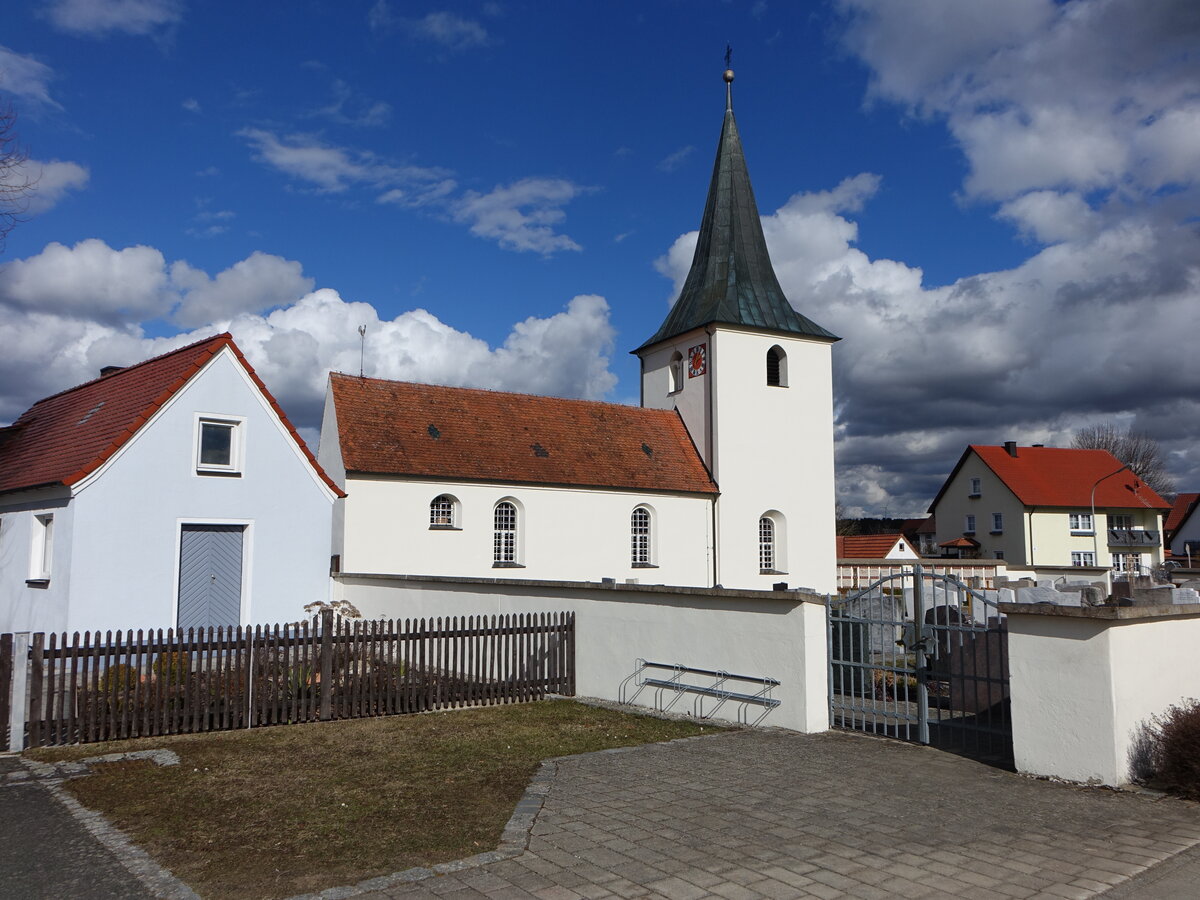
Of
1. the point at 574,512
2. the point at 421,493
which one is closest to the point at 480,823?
the point at 421,493

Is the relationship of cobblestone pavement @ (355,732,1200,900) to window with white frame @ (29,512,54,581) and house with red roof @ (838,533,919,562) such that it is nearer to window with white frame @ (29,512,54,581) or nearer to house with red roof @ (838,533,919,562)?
window with white frame @ (29,512,54,581)

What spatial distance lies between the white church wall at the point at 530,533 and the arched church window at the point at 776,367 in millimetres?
5413

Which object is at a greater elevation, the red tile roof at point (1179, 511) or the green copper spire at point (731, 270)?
the green copper spire at point (731, 270)

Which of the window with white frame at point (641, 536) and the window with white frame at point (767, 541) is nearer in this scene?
the window with white frame at point (641, 536)

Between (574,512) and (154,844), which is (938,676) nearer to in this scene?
(154,844)

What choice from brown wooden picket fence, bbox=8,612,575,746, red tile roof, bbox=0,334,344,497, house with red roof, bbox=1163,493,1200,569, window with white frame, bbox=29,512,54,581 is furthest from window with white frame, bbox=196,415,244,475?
house with red roof, bbox=1163,493,1200,569

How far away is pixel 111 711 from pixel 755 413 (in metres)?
24.6

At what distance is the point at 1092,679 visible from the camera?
340 inches

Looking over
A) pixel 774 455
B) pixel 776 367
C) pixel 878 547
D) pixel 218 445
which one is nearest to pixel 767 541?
pixel 774 455

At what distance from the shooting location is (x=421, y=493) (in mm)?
25609

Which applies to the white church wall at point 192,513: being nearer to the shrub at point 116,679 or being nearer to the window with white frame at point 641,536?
the shrub at point 116,679

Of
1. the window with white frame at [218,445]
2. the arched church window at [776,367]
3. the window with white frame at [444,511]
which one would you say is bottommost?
the window with white frame at [444,511]

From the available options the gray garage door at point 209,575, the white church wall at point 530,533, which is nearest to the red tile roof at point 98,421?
the gray garage door at point 209,575

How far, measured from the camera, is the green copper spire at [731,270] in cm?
3369
